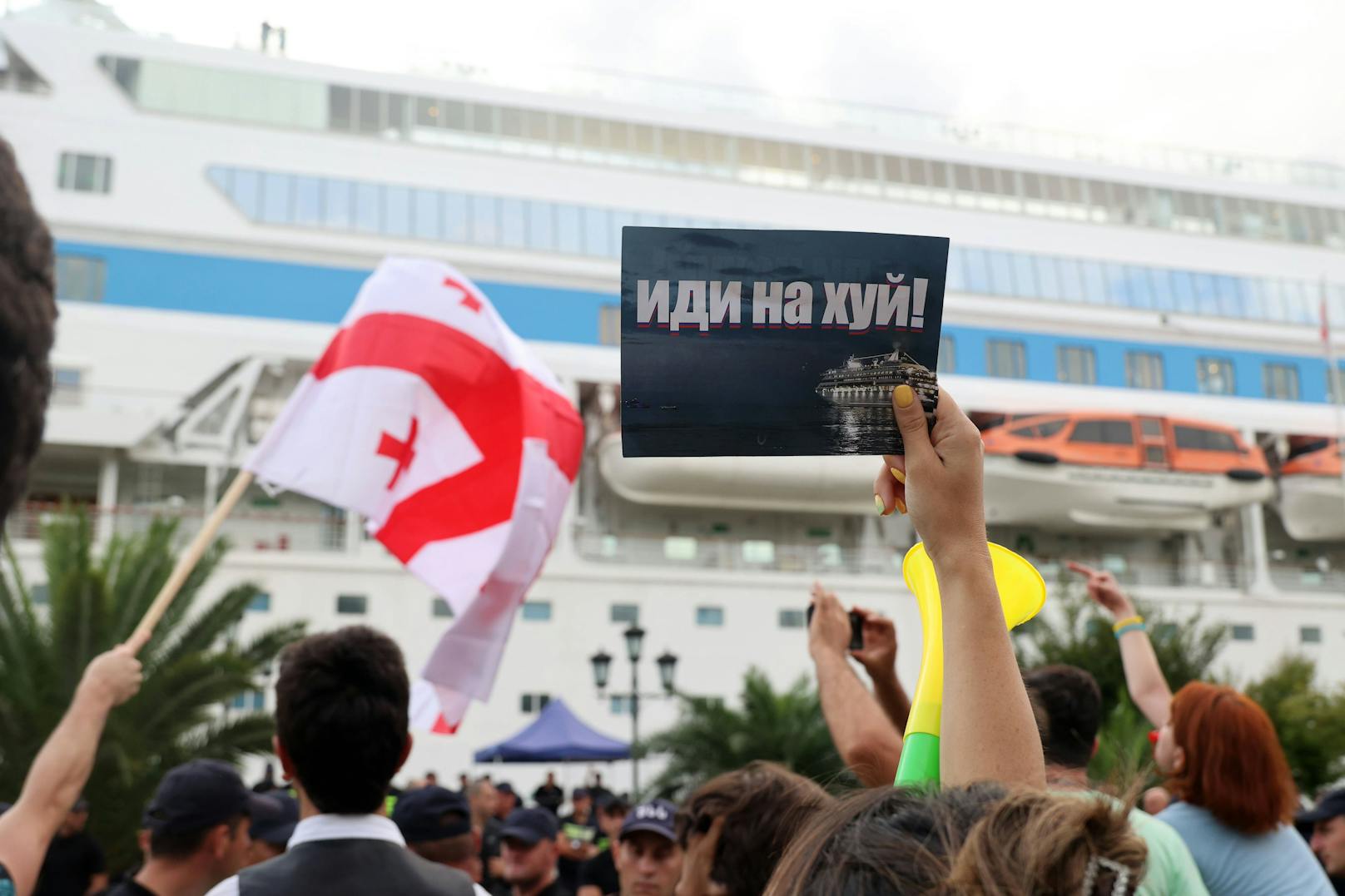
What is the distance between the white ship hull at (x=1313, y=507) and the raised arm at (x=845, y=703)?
3371 centimetres

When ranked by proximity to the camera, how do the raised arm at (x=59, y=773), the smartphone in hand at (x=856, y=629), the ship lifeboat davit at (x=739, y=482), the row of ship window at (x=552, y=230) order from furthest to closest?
the ship lifeboat davit at (x=739, y=482) < the row of ship window at (x=552, y=230) < the smartphone in hand at (x=856, y=629) < the raised arm at (x=59, y=773)

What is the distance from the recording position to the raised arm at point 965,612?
1487 mm

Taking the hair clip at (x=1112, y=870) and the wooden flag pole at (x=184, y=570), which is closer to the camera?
the hair clip at (x=1112, y=870)

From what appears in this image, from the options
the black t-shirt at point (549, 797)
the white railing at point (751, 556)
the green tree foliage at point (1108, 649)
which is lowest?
the black t-shirt at point (549, 797)

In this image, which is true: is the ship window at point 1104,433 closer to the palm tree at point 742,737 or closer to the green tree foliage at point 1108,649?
the green tree foliage at point 1108,649

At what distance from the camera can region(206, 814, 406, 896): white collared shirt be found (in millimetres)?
2525

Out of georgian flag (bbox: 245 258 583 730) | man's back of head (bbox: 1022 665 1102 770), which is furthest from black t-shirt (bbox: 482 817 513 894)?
man's back of head (bbox: 1022 665 1102 770)

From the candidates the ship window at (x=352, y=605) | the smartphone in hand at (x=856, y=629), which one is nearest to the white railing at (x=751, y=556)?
the ship window at (x=352, y=605)

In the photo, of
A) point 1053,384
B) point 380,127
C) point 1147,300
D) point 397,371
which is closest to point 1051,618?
point 1053,384

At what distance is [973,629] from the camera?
5.09 ft

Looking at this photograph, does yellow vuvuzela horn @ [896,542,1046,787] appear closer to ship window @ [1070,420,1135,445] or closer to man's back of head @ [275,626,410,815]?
man's back of head @ [275,626,410,815]

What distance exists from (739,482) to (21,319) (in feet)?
91.6

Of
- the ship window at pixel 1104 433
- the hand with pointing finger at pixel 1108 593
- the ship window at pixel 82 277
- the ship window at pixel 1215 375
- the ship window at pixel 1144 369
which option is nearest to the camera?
the hand with pointing finger at pixel 1108 593

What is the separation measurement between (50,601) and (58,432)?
12090mm
